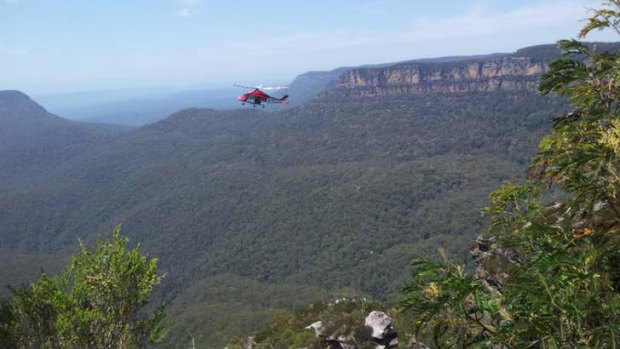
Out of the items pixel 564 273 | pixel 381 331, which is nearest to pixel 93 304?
pixel 564 273

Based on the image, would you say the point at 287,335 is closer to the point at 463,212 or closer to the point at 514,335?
the point at 514,335

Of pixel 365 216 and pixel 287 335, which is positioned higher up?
pixel 287 335

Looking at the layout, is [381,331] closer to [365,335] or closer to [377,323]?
[377,323]

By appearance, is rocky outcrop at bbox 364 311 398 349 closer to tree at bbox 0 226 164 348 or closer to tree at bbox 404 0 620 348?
tree at bbox 0 226 164 348

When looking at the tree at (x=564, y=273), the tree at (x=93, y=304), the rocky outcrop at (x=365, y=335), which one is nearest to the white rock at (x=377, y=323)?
the rocky outcrop at (x=365, y=335)

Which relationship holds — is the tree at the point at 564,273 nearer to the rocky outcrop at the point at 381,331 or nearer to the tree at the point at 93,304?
the tree at the point at 93,304

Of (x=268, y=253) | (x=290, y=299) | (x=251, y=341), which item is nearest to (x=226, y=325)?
(x=290, y=299)
